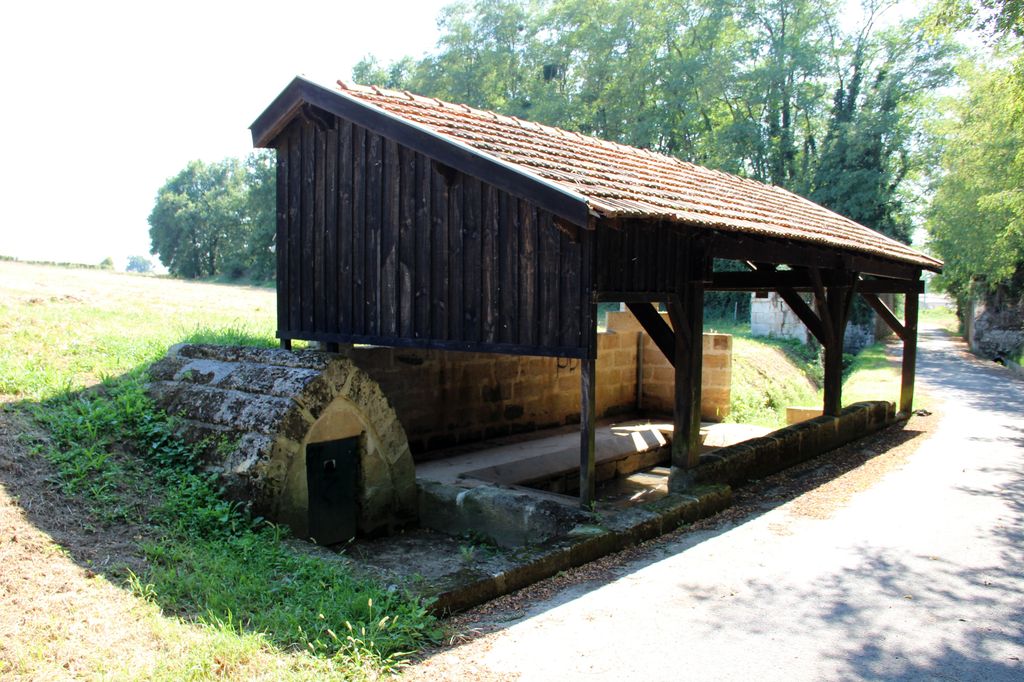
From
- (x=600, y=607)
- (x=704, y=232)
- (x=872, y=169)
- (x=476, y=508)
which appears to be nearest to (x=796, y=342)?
(x=872, y=169)

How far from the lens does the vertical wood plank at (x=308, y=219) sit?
28.1ft

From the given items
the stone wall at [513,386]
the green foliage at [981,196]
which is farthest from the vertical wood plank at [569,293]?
Answer: the green foliage at [981,196]

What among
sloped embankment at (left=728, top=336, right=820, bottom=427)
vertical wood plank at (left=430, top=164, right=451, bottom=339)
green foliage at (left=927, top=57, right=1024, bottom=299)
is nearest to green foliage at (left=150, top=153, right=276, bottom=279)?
sloped embankment at (left=728, top=336, right=820, bottom=427)

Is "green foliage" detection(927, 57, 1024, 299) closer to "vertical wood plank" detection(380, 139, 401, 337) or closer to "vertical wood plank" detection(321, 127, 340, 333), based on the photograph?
"vertical wood plank" detection(380, 139, 401, 337)

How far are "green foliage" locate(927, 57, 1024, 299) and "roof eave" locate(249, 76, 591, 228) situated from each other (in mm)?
16968

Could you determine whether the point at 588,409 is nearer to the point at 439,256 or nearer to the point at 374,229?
the point at 439,256

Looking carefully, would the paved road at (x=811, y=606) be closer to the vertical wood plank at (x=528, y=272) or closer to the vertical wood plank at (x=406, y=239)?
the vertical wood plank at (x=528, y=272)

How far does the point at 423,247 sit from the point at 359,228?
956 mm

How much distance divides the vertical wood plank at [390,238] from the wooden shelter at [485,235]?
16 millimetres

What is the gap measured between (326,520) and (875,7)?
35273 millimetres

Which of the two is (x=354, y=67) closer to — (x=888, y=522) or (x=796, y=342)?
(x=796, y=342)

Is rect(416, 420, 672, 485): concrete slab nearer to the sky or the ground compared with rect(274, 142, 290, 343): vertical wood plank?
nearer to the ground

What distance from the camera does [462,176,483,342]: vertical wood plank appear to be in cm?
713

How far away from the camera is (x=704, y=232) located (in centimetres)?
815
